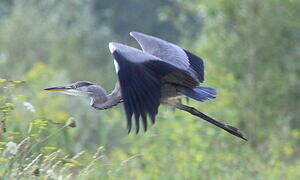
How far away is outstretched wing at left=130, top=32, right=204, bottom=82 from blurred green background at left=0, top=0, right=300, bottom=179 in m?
1.04

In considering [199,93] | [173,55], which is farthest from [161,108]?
[199,93]

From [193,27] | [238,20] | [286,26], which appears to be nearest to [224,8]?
[238,20]

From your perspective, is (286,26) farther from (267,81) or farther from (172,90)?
(172,90)

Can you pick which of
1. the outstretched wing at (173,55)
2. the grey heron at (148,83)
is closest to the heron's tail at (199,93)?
the grey heron at (148,83)

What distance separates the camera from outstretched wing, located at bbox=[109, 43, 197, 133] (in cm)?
618

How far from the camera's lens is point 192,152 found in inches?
403

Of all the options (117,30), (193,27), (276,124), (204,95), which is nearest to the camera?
(204,95)

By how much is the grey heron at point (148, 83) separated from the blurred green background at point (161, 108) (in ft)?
1.43

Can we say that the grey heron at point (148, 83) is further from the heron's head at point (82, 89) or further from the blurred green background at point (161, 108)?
the blurred green background at point (161, 108)

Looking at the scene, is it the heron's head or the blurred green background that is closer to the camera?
the blurred green background

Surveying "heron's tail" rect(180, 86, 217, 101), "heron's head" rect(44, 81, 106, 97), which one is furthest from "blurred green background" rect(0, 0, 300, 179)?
"heron's tail" rect(180, 86, 217, 101)

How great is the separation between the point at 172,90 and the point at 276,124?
27.0 feet

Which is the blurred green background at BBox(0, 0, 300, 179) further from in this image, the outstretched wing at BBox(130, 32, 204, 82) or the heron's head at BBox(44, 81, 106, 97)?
the outstretched wing at BBox(130, 32, 204, 82)

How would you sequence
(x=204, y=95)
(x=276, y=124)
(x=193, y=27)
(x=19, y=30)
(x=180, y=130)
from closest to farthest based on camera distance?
(x=204, y=95) → (x=180, y=130) → (x=276, y=124) → (x=19, y=30) → (x=193, y=27)
